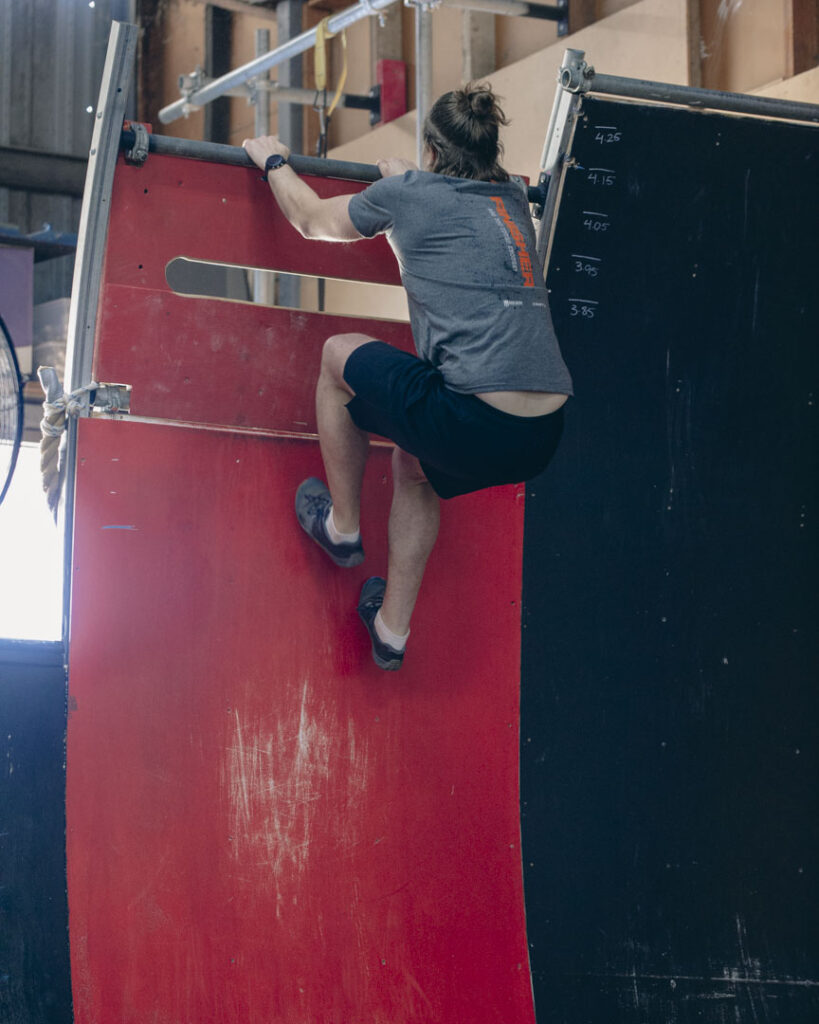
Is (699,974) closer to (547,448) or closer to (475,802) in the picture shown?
(475,802)

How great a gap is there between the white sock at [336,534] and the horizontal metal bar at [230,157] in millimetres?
941

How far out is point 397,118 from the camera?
703 cm

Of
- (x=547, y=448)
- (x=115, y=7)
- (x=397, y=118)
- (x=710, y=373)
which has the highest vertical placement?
(x=115, y=7)

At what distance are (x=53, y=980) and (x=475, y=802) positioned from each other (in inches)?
48.6

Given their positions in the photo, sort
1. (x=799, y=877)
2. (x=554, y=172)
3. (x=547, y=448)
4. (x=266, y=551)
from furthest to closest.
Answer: (x=799, y=877), (x=554, y=172), (x=266, y=551), (x=547, y=448)

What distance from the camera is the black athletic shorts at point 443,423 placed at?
285 centimetres

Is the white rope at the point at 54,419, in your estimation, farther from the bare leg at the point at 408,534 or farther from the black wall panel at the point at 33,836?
the bare leg at the point at 408,534

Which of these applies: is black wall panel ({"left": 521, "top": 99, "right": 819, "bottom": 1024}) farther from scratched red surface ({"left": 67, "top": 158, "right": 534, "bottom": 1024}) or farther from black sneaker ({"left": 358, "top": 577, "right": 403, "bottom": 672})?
black sneaker ({"left": 358, "top": 577, "right": 403, "bottom": 672})

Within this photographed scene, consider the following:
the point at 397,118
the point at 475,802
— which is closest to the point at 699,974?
the point at 475,802

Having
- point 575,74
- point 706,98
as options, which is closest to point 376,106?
point 706,98

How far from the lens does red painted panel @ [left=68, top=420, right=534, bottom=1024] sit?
3064 mm

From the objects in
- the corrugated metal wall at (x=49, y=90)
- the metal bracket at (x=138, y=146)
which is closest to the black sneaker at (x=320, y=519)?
the metal bracket at (x=138, y=146)

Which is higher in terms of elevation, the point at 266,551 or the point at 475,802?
the point at 266,551

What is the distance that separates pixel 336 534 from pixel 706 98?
1797mm
